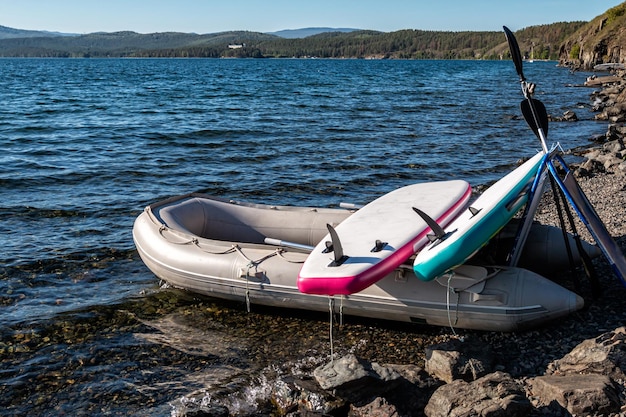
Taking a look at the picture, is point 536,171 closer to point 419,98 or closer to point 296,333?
point 296,333

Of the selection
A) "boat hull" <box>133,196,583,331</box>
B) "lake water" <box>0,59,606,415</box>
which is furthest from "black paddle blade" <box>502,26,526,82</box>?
"lake water" <box>0,59,606,415</box>

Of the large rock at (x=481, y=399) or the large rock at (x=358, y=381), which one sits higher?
the large rock at (x=481, y=399)

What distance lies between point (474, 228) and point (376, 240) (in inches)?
43.6

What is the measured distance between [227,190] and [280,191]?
1.33m

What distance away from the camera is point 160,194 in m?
14.8

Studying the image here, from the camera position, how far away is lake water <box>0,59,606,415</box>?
22.5 feet

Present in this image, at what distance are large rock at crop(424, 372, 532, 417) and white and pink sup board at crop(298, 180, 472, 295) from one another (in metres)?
1.48

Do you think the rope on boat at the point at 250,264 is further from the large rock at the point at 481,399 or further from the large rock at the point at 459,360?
the large rock at the point at 481,399

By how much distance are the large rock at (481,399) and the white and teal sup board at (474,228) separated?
1.39 metres

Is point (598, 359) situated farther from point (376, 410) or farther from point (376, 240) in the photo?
point (376, 240)

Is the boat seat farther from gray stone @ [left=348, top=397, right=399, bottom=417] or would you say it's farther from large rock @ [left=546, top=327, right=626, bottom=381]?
large rock @ [left=546, top=327, right=626, bottom=381]

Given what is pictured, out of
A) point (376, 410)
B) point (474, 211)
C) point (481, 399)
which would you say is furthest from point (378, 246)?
point (481, 399)

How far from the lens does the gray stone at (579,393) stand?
5195 millimetres

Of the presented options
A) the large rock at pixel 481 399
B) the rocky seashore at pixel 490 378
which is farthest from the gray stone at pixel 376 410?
the large rock at pixel 481 399
